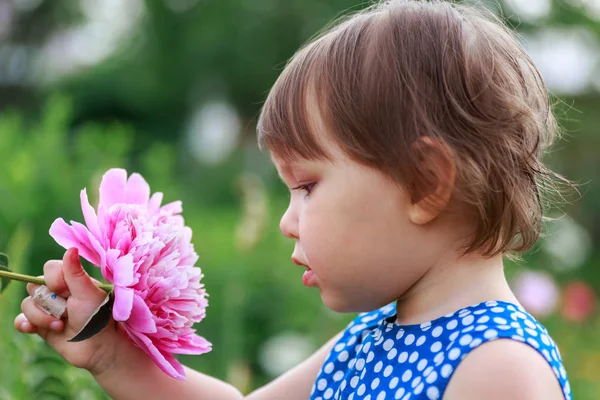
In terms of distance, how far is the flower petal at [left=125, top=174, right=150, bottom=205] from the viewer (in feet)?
4.34

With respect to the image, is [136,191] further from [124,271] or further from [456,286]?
[456,286]

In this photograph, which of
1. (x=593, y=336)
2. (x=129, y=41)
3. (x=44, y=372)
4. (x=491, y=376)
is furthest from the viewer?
(x=129, y=41)

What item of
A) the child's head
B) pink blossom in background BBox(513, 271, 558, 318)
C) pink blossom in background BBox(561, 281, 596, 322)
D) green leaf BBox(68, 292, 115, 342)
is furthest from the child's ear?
pink blossom in background BBox(561, 281, 596, 322)

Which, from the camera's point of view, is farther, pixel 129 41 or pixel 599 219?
pixel 129 41

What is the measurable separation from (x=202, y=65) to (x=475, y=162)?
14.9 meters

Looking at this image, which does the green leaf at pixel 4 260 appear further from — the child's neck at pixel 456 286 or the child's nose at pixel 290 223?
the child's neck at pixel 456 286

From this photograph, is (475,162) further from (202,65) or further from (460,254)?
(202,65)

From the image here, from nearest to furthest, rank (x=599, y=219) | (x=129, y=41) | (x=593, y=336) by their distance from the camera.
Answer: (x=593, y=336), (x=599, y=219), (x=129, y=41)

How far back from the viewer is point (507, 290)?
1281 millimetres

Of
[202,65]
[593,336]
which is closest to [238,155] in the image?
[202,65]

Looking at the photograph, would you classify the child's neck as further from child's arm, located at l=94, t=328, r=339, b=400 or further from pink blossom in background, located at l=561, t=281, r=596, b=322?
pink blossom in background, located at l=561, t=281, r=596, b=322

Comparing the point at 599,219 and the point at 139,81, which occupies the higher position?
the point at 139,81

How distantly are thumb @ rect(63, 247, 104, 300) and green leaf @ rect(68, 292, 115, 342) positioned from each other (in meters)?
0.05

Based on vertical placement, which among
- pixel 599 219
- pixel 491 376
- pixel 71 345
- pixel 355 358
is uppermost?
pixel 71 345
